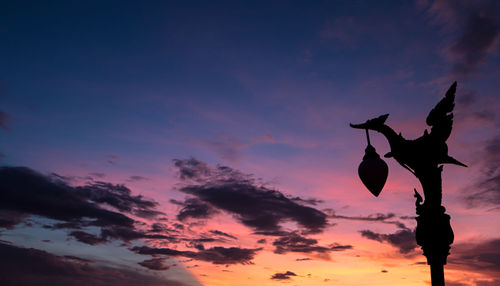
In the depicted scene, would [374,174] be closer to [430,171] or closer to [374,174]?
[374,174]

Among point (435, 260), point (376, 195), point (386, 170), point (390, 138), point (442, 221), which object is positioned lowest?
point (435, 260)

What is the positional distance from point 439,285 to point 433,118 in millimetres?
2187

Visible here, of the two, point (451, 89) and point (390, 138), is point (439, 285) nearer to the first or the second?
point (390, 138)

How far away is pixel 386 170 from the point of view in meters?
5.26

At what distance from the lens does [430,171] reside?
4.92m

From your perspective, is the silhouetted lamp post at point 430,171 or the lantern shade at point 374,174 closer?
the silhouetted lamp post at point 430,171

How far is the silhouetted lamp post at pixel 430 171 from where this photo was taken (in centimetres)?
469

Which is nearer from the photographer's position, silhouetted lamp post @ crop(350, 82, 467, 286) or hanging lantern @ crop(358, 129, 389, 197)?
silhouetted lamp post @ crop(350, 82, 467, 286)

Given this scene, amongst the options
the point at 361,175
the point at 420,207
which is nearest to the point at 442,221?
the point at 420,207

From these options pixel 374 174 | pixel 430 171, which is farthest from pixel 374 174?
pixel 430 171

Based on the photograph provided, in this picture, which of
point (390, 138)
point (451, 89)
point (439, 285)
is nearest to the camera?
point (439, 285)

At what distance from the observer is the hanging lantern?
17.0 feet

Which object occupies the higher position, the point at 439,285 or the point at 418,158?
the point at 418,158

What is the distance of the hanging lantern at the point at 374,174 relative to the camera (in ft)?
17.0
